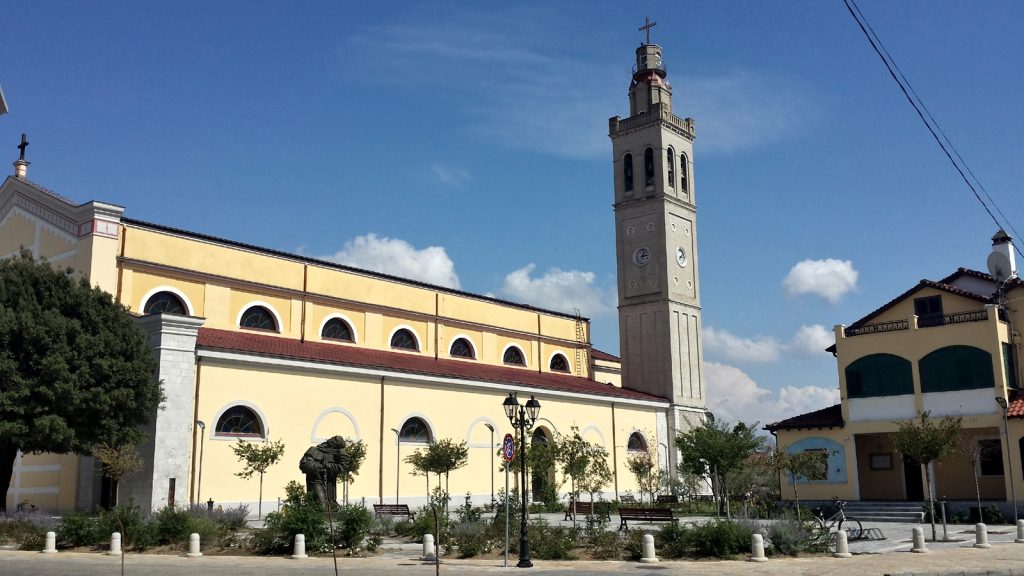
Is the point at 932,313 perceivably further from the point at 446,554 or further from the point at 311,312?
the point at 311,312

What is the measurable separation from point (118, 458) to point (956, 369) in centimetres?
3007

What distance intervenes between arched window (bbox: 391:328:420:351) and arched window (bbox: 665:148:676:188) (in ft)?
68.2

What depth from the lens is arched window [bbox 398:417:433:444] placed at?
3706 cm

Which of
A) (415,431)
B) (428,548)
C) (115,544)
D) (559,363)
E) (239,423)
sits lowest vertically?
(428,548)

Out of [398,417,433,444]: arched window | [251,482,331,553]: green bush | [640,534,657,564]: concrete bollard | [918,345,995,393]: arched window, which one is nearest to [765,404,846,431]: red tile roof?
[918,345,995,393]: arched window

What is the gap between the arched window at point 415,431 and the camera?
3706cm

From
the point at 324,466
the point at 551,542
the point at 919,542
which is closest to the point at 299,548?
the point at 324,466

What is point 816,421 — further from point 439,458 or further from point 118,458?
point 118,458

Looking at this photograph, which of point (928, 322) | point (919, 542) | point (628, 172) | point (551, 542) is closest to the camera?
point (551, 542)

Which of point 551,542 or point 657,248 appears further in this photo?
point 657,248

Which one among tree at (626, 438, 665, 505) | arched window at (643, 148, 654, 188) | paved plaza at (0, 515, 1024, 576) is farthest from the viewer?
arched window at (643, 148, 654, 188)

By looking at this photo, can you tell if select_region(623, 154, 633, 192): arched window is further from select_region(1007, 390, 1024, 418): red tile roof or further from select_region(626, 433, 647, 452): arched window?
select_region(1007, 390, 1024, 418): red tile roof

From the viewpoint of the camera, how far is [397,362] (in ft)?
128

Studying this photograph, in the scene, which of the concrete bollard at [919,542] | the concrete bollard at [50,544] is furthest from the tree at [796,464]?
the concrete bollard at [50,544]
